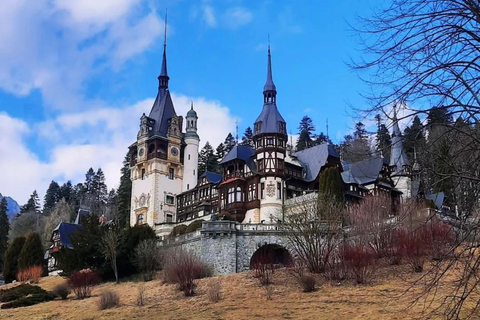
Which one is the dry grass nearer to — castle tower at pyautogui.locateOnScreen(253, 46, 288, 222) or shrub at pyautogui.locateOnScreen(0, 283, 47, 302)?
shrub at pyautogui.locateOnScreen(0, 283, 47, 302)

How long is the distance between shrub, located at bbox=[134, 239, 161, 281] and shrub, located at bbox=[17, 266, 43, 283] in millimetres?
12259

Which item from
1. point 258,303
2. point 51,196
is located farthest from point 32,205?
point 258,303

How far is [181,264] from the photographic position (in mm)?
30984

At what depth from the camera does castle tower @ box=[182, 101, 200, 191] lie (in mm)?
65062

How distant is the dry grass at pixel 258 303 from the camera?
20844 mm

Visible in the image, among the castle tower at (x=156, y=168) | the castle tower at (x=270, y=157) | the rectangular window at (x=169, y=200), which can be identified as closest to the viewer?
the castle tower at (x=270, y=157)

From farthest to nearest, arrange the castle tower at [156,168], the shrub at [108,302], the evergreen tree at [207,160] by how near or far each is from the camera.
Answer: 1. the evergreen tree at [207,160]
2. the castle tower at [156,168]
3. the shrub at [108,302]

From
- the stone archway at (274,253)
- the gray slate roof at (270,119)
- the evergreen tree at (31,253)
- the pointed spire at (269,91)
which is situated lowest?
the stone archway at (274,253)

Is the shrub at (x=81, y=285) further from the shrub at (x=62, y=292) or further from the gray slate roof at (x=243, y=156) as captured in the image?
the gray slate roof at (x=243, y=156)

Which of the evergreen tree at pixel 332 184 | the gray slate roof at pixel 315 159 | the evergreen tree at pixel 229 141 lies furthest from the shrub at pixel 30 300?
the evergreen tree at pixel 229 141

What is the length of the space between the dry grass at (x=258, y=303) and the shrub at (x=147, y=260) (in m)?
5.47

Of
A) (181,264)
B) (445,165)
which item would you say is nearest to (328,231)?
(181,264)

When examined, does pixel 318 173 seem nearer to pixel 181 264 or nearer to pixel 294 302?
pixel 181 264

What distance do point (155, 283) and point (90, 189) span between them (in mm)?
80304
